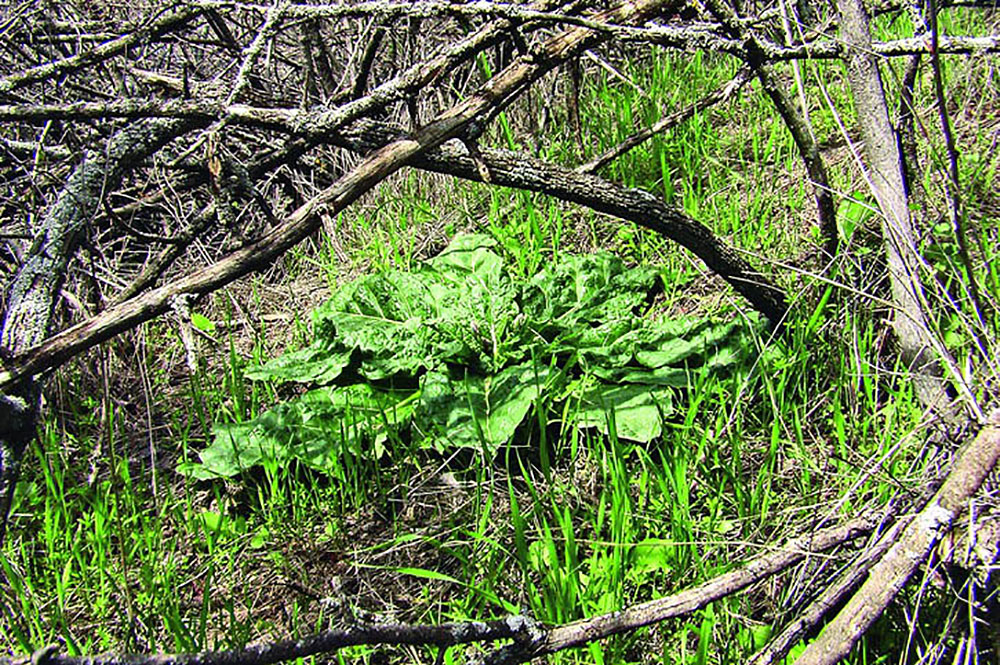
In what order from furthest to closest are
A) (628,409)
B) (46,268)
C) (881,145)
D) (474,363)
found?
1. (474,363)
2. (628,409)
3. (881,145)
4. (46,268)

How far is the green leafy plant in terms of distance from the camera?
2.49m

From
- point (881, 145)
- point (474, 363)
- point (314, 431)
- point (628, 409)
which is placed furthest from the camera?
point (474, 363)

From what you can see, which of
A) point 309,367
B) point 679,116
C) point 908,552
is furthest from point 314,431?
point 908,552

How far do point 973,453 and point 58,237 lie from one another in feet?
5.80

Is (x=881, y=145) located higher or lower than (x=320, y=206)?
lower

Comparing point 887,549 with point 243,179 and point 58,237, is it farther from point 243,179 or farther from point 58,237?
point 58,237

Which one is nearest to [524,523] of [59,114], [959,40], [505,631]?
[505,631]

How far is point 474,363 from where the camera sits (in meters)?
2.79

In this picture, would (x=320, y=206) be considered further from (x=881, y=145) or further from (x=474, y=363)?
(x=881, y=145)

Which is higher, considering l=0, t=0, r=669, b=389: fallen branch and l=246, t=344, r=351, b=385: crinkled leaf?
l=0, t=0, r=669, b=389: fallen branch

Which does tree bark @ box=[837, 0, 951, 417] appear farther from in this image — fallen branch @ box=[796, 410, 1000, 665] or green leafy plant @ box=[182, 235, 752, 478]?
fallen branch @ box=[796, 410, 1000, 665]

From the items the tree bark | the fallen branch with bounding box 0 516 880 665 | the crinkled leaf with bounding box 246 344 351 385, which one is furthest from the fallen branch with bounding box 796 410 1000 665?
the crinkled leaf with bounding box 246 344 351 385

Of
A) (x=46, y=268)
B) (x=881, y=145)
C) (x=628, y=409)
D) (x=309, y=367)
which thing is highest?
(x=46, y=268)

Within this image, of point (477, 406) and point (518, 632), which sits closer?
point (518, 632)
